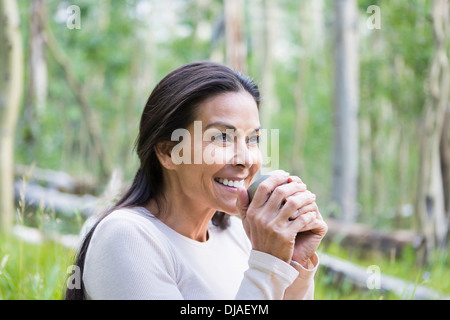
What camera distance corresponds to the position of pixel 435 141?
5.92m

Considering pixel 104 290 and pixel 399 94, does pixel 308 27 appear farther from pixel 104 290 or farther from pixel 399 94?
pixel 104 290

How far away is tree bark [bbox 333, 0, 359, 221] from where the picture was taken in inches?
388

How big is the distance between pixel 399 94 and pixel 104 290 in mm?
11266

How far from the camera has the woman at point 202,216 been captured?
4.57 ft

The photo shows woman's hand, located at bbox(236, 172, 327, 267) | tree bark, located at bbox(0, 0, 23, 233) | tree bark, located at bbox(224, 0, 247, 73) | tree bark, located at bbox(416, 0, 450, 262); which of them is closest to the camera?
woman's hand, located at bbox(236, 172, 327, 267)

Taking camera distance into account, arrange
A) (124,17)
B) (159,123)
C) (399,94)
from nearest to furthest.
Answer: (159,123) → (399,94) → (124,17)

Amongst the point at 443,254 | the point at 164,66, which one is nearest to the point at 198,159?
the point at 443,254

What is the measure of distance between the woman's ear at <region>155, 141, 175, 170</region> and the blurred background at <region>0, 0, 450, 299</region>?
48cm

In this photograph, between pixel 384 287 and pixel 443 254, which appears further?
pixel 443 254

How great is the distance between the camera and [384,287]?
4.34m

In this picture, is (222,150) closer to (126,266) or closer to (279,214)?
(279,214)

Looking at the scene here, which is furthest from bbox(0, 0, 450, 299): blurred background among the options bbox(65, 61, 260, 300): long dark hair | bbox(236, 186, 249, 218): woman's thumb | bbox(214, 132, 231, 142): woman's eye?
bbox(236, 186, 249, 218): woman's thumb

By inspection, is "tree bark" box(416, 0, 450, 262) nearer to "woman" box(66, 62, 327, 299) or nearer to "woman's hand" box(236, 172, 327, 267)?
"woman" box(66, 62, 327, 299)

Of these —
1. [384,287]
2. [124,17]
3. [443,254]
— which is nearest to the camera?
[384,287]
